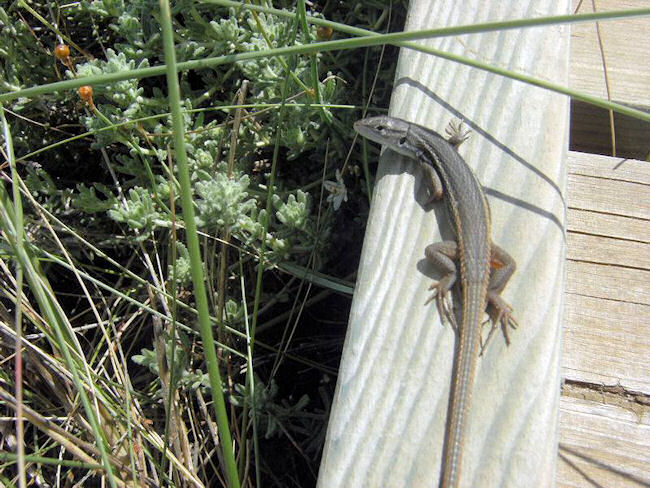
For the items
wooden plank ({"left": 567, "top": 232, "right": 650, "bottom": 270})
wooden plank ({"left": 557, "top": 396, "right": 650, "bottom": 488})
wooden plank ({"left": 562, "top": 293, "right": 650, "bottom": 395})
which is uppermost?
wooden plank ({"left": 567, "top": 232, "right": 650, "bottom": 270})

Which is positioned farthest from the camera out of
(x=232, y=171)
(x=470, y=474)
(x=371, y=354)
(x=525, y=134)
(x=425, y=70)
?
(x=232, y=171)

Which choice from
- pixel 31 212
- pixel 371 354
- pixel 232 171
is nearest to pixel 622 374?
pixel 371 354

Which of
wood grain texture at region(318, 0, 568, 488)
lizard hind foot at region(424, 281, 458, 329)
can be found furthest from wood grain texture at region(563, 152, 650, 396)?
lizard hind foot at region(424, 281, 458, 329)

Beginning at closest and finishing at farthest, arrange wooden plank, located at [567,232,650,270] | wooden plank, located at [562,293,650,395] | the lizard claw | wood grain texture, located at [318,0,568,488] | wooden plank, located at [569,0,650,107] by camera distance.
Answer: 1. wood grain texture, located at [318,0,568,488]
2. the lizard claw
3. wooden plank, located at [562,293,650,395]
4. wooden plank, located at [567,232,650,270]
5. wooden plank, located at [569,0,650,107]

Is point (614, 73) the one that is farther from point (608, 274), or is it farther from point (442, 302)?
point (442, 302)

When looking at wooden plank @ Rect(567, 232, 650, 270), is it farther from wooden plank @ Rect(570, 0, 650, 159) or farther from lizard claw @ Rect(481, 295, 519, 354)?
wooden plank @ Rect(570, 0, 650, 159)

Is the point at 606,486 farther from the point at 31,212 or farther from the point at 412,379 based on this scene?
the point at 31,212
